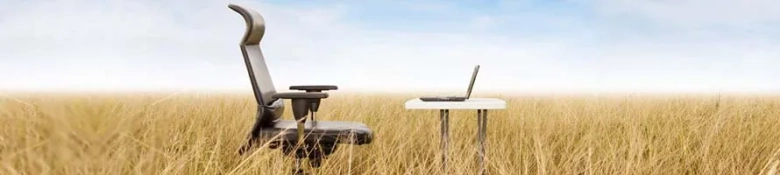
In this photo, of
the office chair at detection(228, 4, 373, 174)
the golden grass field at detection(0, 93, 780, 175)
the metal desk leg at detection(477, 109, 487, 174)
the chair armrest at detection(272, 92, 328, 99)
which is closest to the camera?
the golden grass field at detection(0, 93, 780, 175)

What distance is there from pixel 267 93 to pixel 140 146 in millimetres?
2498

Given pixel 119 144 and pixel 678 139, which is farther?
pixel 678 139

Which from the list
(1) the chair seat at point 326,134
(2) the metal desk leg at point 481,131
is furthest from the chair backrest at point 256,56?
(2) the metal desk leg at point 481,131

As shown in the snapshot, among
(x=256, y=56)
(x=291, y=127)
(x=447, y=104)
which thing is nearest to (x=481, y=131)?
(x=447, y=104)

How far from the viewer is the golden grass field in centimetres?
72

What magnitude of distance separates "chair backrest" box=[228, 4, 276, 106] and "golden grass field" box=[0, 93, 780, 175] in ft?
0.87

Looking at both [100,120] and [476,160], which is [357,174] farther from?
[100,120]

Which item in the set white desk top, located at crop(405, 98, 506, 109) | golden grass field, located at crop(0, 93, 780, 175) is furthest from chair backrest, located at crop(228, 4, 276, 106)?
white desk top, located at crop(405, 98, 506, 109)

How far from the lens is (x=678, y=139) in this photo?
4086mm

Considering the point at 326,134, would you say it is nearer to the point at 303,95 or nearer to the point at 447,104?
the point at 303,95

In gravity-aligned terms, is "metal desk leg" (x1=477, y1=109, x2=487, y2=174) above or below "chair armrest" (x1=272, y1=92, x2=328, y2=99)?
below

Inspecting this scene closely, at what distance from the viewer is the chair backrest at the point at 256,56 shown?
3082 millimetres

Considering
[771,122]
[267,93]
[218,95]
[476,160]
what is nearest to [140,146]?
[267,93]

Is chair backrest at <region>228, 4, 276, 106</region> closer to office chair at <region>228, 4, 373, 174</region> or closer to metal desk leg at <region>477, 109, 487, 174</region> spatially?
office chair at <region>228, 4, 373, 174</region>
